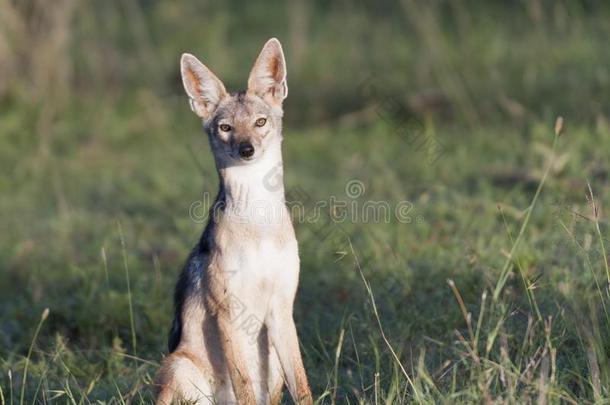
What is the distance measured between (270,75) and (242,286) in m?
1.22

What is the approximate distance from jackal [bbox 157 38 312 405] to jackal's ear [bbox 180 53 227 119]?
2cm

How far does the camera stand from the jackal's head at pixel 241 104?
4.59m

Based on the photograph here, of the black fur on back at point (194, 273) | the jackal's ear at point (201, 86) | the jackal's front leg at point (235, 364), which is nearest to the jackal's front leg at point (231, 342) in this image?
the jackal's front leg at point (235, 364)

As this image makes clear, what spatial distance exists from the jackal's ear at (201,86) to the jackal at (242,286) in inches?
0.7

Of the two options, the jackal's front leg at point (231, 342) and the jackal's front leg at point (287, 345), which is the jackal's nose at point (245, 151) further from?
the jackal's front leg at point (287, 345)

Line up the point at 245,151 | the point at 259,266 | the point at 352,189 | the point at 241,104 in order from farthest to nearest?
1. the point at 352,189
2. the point at 241,104
3. the point at 245,151
4. the point at 259,266

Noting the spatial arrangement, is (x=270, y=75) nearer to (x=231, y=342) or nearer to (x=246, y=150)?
(x=246, y=150)

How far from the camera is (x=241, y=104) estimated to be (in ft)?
15.9

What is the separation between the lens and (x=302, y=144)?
9438 mm

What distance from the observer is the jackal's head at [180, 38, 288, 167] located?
4.59 meters

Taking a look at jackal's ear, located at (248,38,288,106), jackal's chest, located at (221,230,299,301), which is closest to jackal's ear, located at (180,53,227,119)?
jackal's ear, located at (248,38,288,106)

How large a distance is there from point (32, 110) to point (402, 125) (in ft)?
13.2

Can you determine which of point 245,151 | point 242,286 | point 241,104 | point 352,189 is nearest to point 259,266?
point 242,286

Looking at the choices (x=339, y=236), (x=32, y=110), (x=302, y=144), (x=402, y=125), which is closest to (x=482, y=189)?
(x=339, y=236)
